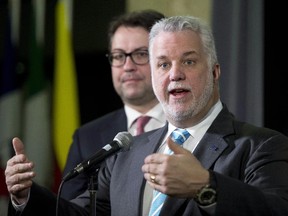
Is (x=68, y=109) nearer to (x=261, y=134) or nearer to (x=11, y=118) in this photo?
(x=11, y=118)

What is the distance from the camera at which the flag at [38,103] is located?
4160 mm

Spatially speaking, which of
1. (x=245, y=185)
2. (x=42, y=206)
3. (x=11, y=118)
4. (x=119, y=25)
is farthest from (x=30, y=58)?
(x=245, y=185)

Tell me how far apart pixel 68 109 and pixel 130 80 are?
2.52 ft

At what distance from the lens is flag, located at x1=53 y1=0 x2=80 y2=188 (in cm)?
417

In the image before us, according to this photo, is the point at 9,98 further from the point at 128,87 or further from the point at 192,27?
the point at 192,27

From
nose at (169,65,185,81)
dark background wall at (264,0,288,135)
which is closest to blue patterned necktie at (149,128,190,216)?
nose at (169,65,185,81)

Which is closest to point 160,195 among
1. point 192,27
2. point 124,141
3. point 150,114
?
point 124,141

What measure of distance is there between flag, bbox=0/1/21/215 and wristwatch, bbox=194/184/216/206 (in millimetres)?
2261

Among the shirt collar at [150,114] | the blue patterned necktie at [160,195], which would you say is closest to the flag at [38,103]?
the shirt collar at [150,114]

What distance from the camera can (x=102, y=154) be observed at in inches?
86.6

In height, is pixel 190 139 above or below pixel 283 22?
below

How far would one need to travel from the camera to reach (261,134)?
2428mm

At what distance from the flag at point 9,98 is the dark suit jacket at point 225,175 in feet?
4.87

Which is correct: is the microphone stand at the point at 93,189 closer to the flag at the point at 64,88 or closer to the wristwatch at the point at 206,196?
the wristwatch at the point at 206,196
